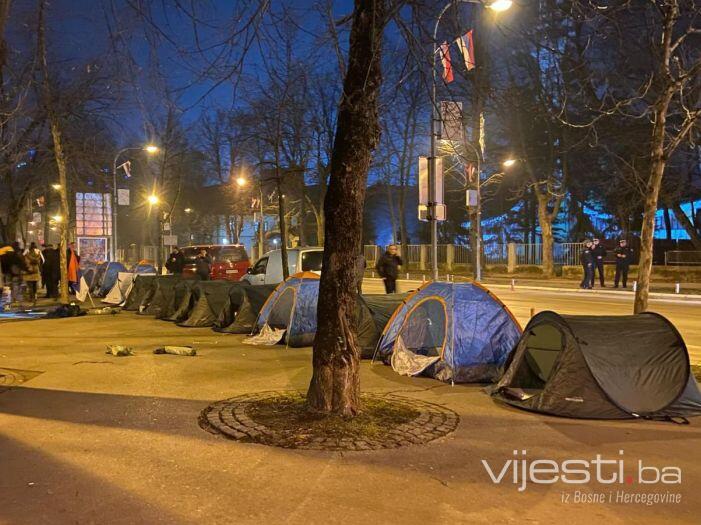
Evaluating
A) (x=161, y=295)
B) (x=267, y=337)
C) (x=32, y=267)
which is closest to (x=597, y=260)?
(x=161, y=295)

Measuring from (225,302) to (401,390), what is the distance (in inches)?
283

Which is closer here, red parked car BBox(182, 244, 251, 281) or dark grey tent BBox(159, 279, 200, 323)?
dark grey tent BBox(159, 279, 200, 323)

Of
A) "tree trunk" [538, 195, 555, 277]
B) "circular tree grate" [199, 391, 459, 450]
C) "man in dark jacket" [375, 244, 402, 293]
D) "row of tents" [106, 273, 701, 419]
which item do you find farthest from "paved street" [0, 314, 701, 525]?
"tree trunk" [538, 195, 555, 277]

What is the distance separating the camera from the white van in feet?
57.0

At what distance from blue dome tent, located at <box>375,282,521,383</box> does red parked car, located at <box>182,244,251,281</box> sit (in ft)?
50.5

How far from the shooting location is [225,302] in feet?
47.8

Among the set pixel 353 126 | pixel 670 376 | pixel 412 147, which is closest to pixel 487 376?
pixel 670 376

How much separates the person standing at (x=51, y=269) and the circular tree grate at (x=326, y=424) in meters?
15.8

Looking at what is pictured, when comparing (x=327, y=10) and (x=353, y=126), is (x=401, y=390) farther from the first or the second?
(x=327, y=10)

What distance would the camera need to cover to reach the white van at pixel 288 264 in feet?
57.0

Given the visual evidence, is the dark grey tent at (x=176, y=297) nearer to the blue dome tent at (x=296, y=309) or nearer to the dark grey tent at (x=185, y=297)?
the dark grey tent at (x=185, y=297)

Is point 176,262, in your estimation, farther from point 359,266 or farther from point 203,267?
point 359,266

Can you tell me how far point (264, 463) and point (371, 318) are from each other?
5672 mm

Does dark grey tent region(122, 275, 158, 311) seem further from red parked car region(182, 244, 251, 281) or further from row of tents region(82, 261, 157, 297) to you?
red parked car region(182, 244, 251, 281)
